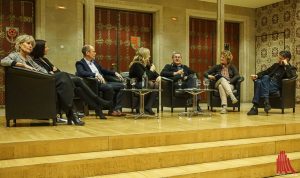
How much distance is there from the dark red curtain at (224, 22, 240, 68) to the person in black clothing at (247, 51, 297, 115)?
16.1ft

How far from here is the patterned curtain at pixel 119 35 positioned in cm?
943

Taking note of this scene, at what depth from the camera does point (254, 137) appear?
463 cm

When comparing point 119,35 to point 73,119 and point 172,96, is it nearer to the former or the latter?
point 172,96

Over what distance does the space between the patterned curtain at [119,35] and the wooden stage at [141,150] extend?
195 inches

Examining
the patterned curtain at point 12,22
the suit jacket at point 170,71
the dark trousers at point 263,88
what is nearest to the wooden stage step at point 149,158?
the dark trousers at point 263,88

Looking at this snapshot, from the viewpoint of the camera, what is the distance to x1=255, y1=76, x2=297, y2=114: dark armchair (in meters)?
6.47

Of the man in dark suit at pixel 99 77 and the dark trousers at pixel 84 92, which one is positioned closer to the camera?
the dark trousers at pixel 84 92

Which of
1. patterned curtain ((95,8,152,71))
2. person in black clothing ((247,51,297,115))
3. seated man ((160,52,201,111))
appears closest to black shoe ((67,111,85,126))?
seated man ((160,52,201,111))

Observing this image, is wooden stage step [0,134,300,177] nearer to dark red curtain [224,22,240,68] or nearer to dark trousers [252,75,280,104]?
dark trousers [252,75,280,104]

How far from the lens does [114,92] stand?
592cm

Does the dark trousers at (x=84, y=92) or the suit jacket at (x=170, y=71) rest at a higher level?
the suit jacket at (x=170, y=71)

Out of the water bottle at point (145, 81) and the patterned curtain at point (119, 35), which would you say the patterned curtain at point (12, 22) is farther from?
the water bottle at point (145, 81)

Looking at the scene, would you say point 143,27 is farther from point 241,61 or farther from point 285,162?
point 285,162

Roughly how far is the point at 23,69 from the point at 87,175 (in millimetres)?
1733
